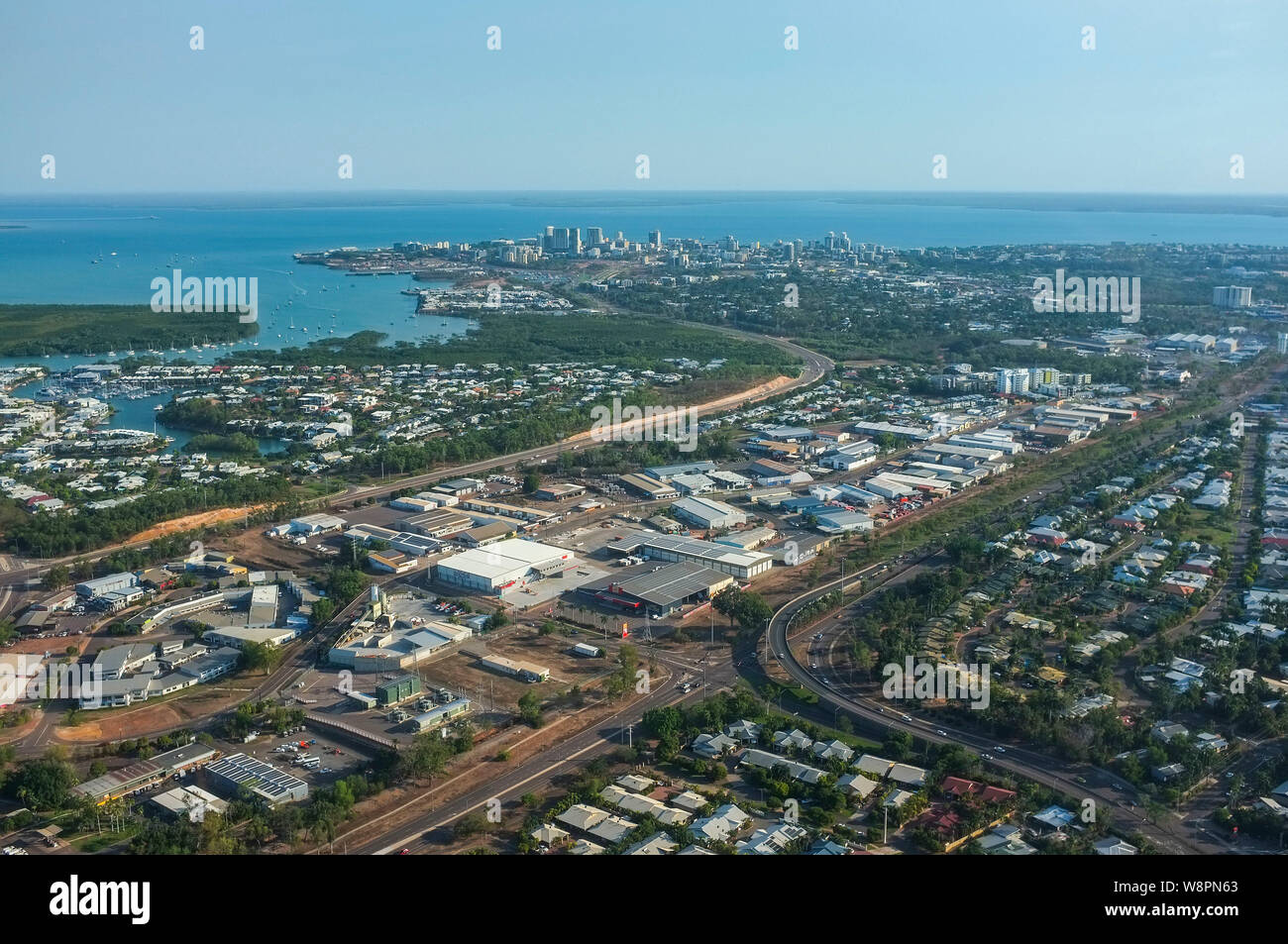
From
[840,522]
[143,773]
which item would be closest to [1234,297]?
[840,522]

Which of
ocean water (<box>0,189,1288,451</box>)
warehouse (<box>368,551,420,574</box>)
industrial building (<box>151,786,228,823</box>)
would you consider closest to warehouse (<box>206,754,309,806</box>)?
industrial building (<box>151,786,228,823</box>)

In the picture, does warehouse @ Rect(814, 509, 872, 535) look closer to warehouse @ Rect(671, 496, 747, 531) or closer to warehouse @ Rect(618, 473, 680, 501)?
warehouse @ Rect(671, 496, 747, 531)

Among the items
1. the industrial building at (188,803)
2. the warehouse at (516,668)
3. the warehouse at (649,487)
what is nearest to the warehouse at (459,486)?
the warehouse at (649,487)

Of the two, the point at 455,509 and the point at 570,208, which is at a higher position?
the point at 570,208

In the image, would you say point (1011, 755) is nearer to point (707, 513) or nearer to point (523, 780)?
point (523, 780)

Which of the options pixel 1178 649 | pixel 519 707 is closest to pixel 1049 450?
pixel 1178 649

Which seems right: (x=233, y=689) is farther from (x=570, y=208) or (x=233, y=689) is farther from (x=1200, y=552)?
→ (x=570, y=208)
